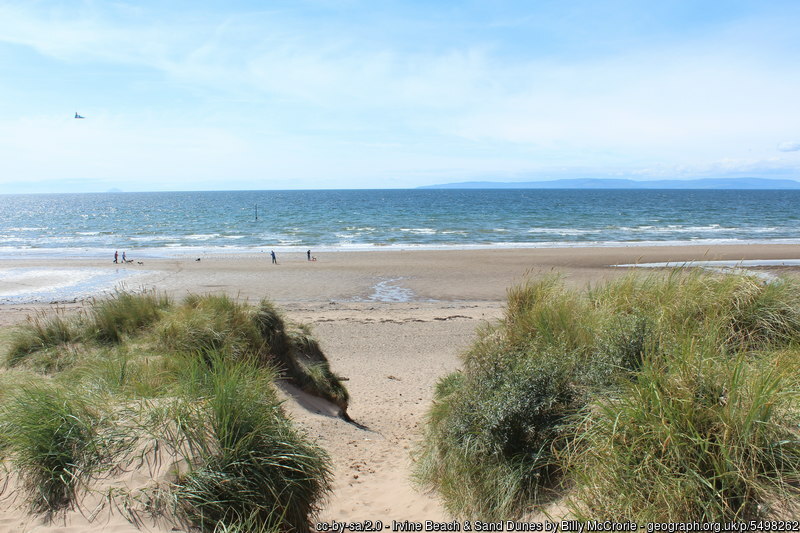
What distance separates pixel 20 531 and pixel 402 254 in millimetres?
30668

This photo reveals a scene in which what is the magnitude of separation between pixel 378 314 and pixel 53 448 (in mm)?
14007

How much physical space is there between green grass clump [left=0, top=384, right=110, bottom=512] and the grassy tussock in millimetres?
2954

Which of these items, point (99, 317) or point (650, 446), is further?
point (99, 317)

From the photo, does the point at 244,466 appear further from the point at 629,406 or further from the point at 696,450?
the point at 696,450

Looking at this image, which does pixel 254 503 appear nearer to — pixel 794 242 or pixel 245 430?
pixel 245 430

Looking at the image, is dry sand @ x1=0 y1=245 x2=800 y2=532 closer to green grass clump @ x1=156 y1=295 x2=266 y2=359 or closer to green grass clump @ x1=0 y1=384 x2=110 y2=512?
green grass clump @ x1=0 y1=384 x2=110 y2=512

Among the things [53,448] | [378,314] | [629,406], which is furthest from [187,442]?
[378,314]

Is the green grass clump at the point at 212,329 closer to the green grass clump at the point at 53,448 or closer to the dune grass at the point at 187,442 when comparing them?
the dune grass at the point at 187,442

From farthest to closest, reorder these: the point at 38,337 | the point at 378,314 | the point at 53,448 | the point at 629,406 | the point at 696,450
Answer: the point at 378,314
the point at 38,337
the point at 53,448
the point at 629,406
the point at 696,450

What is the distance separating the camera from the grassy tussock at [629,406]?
3.09m

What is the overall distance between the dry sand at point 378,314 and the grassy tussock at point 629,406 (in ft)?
2.58

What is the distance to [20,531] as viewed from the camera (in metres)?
3.46

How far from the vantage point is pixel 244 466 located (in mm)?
3799

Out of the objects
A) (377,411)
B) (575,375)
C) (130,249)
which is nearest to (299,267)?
(130,249)
